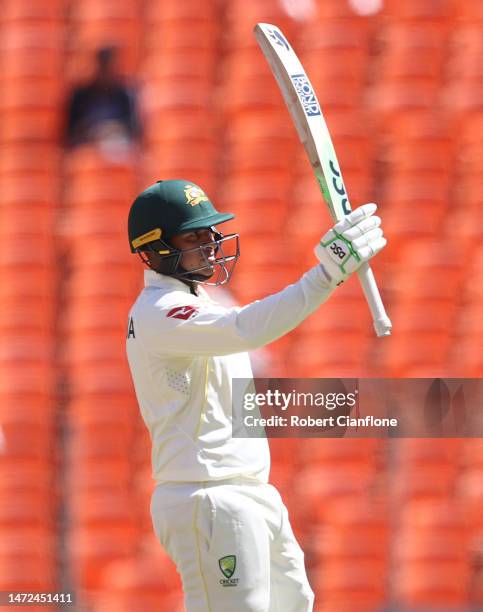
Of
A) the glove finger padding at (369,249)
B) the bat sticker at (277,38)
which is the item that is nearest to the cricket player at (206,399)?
the glove finger padding at (369,249)

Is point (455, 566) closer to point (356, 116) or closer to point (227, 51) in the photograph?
point (356, 116)

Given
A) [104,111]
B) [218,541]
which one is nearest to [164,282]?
[218,541]

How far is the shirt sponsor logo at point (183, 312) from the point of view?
2422 millimetres

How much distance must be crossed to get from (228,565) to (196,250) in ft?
1.92

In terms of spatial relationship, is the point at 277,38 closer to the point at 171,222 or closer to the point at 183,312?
the point at 171,222

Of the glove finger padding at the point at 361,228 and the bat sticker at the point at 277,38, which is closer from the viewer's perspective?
the glove finger padding at the point at 361,228

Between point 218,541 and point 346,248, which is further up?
point 346,248

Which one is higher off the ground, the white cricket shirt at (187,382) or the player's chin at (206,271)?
the player's chin at (206,271)

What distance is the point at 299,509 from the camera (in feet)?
11.7

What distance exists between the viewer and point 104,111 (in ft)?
12.4

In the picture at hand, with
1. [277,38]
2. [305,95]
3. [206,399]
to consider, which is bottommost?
[206,399]

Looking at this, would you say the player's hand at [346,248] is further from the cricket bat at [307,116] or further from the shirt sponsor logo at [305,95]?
the shirt sponsor logo at [305,95]

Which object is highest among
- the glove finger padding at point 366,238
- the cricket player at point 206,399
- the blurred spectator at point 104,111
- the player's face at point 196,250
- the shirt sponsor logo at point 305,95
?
the shirt sponsor logo at point 305,95

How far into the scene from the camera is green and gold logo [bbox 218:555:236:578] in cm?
243
